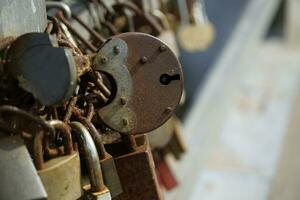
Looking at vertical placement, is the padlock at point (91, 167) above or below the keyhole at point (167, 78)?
below

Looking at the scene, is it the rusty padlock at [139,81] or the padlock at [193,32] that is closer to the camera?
the rusty padlock at [139,81]

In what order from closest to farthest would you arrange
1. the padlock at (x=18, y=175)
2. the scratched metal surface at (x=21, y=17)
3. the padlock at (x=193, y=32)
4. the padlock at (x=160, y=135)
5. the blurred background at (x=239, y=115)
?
the padlock at (x=18, y=175), the scratched metal surface at (x=21, y=17), the padlock at (x=160, y=135), the padlock at (x=193, y=32), the blurred background at (x=239, y=115)

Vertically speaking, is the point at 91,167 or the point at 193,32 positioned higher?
the point at 193,32

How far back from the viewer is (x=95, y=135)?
0.69 m

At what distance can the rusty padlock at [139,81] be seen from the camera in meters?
0.69

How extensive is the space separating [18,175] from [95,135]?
0.41 ft

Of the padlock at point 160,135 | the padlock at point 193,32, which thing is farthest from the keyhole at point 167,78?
the padlock at point 193,32

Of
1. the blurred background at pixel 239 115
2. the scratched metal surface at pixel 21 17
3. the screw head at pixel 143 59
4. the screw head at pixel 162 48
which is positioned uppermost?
the scratched metal surface at pixel 21 17

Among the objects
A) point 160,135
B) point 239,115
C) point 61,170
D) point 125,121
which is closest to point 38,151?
point 61,170

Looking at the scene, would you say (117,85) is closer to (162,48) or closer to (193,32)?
(162,48)

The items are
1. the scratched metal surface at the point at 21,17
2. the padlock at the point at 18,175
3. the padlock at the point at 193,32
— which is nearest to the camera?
the padlock at the point at 18,175

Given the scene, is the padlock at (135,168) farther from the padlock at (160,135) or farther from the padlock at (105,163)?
the padlock at (160,135)

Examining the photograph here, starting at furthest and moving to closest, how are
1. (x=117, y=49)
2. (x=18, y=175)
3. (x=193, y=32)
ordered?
(x=193, y=32), (x=117, y=49), (x=18, y=175)

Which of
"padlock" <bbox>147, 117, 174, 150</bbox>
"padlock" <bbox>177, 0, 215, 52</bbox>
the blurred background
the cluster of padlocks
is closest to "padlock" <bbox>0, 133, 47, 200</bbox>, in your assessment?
the cluster of padlocks
